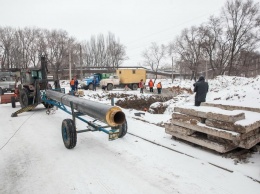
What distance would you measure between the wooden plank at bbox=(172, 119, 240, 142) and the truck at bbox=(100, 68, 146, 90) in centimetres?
2068

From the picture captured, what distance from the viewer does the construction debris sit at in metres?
4.73

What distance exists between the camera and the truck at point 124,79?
26.4m

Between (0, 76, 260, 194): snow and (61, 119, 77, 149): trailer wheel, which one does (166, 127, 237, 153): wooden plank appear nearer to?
(0, 76, 260, 194): snow

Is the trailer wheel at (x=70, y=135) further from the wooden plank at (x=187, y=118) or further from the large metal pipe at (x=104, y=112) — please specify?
the wooden plank at (x=187, y=118)

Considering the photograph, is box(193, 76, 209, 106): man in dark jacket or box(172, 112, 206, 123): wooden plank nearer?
box(172, 112, 206, 123): wooden plank

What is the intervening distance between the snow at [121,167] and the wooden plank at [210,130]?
0.47 meters

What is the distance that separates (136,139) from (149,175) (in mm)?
2223

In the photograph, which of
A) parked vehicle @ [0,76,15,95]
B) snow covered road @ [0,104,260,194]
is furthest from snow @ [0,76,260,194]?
parked vehicle @ [0,76,15,95]

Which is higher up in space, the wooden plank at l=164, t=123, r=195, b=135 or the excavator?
the excavator

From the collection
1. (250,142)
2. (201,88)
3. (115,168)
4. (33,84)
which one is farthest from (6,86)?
(250,142)

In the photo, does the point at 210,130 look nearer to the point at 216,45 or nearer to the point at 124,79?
the point at 124,79

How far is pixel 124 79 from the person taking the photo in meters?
27.6

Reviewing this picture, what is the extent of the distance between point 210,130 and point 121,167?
7.01 feet

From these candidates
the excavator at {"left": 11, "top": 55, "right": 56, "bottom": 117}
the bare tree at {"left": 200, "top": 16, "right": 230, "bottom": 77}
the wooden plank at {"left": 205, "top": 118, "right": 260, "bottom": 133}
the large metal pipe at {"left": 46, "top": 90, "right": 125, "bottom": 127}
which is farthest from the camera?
the bare tree at {"left": 200, "top": 16, "right": 230, "bottom": 77}
